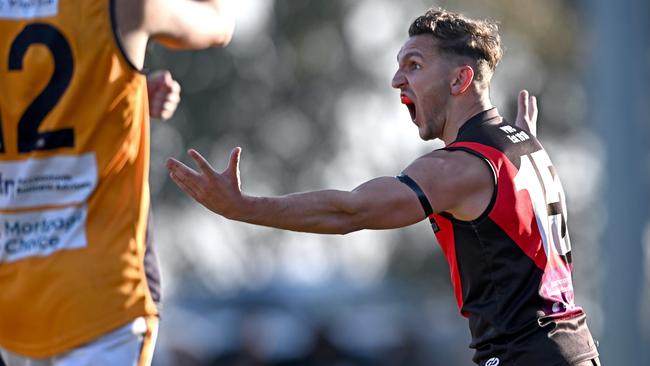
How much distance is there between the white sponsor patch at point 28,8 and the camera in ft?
16.8

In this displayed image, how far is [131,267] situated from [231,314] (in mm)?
14720

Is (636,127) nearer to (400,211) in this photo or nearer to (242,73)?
(400,211)

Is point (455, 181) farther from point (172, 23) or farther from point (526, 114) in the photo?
point (172, 23)

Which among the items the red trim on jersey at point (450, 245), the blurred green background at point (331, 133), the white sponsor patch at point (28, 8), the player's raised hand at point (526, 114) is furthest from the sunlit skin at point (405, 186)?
the blurred green background at point (331, 133)

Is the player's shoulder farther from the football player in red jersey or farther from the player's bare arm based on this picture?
the player's bare arm

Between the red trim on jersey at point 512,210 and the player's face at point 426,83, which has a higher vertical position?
the player's face at point 426,83

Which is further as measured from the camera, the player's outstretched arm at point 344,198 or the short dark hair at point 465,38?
the short dark hair at point 465,38

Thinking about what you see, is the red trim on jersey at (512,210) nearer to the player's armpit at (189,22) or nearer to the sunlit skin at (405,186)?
the sunlit skin at (405,186)

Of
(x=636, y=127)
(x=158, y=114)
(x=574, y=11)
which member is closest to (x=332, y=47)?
(x=574, y=11)

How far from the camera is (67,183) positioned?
16.7 feet

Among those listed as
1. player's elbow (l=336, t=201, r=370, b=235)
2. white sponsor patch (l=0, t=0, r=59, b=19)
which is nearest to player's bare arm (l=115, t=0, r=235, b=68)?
white sponsor patch (l=0, t=0, r=59, b=19)

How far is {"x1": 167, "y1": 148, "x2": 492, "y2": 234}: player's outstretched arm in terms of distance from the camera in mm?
5520

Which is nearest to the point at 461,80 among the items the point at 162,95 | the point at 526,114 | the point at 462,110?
the point at 462,110

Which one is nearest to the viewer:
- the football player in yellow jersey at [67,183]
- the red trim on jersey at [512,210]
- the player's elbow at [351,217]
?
the football player in yellow jersey at [67,183]
